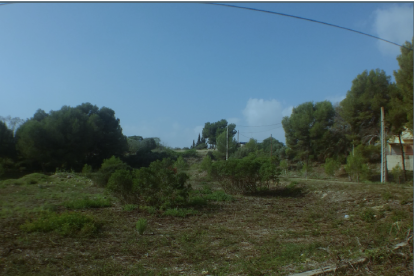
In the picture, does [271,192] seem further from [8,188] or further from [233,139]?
[8,188]

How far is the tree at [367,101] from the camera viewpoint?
1277cm

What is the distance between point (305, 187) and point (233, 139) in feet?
15.1

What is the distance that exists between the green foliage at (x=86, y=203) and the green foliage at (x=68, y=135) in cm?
137

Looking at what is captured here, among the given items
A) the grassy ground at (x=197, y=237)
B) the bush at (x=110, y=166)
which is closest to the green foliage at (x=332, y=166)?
the grassy ground at (x=197, y=237)

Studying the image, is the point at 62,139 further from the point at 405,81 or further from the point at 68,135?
the point at 405,81

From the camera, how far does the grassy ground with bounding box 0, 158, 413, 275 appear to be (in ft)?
13.5

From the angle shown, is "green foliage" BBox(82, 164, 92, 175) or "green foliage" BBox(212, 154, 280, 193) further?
"green foliage" BBox(212, 154, 280, 193)

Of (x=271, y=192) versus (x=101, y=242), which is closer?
(x=101, y=242)

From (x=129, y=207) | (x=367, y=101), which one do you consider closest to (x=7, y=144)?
(x=129, y=207)

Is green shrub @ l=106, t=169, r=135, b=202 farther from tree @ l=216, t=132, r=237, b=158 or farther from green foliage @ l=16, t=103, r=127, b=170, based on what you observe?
tree @ l=216, t=132, r=237, b=158

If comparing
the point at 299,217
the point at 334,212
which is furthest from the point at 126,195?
the point at 334,212

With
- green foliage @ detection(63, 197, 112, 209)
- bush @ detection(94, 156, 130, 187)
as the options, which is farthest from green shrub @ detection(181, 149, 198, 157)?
green foliage @ detection(63, 197, 112, 209)

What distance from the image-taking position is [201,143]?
13.7 metres

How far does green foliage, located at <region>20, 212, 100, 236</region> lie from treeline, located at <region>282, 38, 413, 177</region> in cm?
759
